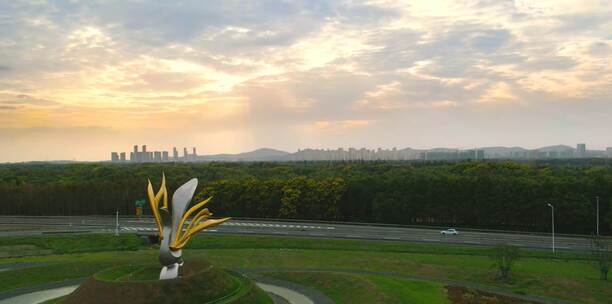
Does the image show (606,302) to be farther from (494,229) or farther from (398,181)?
(398,181)

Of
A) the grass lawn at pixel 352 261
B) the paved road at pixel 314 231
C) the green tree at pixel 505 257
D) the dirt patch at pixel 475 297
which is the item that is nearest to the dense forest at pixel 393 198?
the paved road at pixel 314 231

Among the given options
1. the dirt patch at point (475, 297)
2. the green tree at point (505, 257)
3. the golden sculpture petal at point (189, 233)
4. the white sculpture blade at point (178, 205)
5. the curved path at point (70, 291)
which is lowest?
the curved path at point (70, 291)

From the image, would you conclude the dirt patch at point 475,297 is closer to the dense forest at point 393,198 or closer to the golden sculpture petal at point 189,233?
the golden sculpture petal at point 189,233

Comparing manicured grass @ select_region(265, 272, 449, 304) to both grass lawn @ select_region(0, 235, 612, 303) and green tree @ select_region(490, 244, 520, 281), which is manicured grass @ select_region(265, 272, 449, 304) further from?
green tree @ select_region(490, 244, 520, 281)

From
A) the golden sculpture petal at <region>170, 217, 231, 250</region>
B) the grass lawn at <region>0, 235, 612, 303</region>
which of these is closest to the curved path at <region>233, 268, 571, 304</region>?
the grass lawn at <region>0, 235, 612, 303</region>

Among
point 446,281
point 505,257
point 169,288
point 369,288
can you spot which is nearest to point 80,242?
point 169,288

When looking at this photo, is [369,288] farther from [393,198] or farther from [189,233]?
[393,198]

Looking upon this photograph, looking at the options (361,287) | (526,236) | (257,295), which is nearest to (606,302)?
(361,287)
